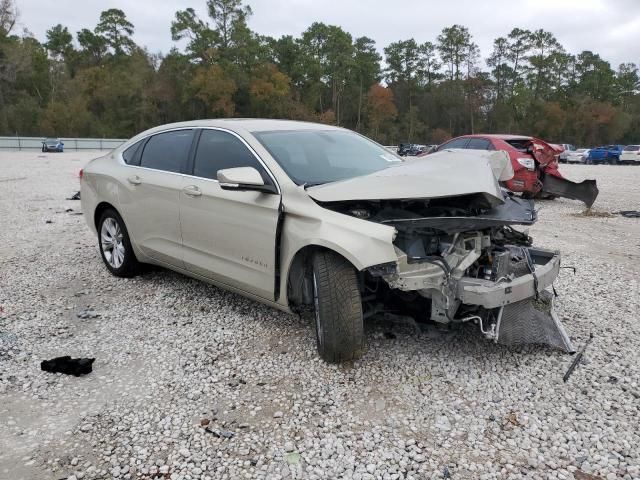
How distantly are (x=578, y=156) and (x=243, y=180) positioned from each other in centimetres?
3902

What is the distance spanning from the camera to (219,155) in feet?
13.7

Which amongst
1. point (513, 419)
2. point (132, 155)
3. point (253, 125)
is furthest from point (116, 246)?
point (513, 419)

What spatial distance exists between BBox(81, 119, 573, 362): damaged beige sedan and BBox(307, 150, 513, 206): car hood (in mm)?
12

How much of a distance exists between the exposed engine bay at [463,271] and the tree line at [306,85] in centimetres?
5827

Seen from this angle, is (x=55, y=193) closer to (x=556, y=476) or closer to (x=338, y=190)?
(x=338, y=190)

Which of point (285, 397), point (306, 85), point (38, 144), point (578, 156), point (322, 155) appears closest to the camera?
point (285, 397)

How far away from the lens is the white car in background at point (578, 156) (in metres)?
36.3

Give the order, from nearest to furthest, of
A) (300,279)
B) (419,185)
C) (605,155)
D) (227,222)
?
1. (419,185)
2. (300,279)
3. (227,222)
4. (605,155)

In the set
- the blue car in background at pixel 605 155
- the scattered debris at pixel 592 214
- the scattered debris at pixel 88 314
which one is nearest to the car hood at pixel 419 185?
the scattered debris at pixel 88 314

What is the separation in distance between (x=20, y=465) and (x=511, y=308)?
9.87ft

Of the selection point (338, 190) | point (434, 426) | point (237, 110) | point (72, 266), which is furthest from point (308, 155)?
point (237, 110)

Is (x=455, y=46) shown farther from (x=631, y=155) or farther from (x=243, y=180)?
(x=243, y=180)

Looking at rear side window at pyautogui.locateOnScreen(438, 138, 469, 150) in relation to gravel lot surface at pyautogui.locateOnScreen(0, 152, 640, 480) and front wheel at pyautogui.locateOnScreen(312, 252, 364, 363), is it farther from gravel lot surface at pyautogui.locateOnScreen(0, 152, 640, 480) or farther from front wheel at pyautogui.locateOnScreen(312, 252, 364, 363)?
front wheel at pyautogui.locateOnScreen(312, 252, 364, 363)

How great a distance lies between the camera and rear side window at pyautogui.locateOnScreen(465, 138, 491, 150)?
1063 cm
